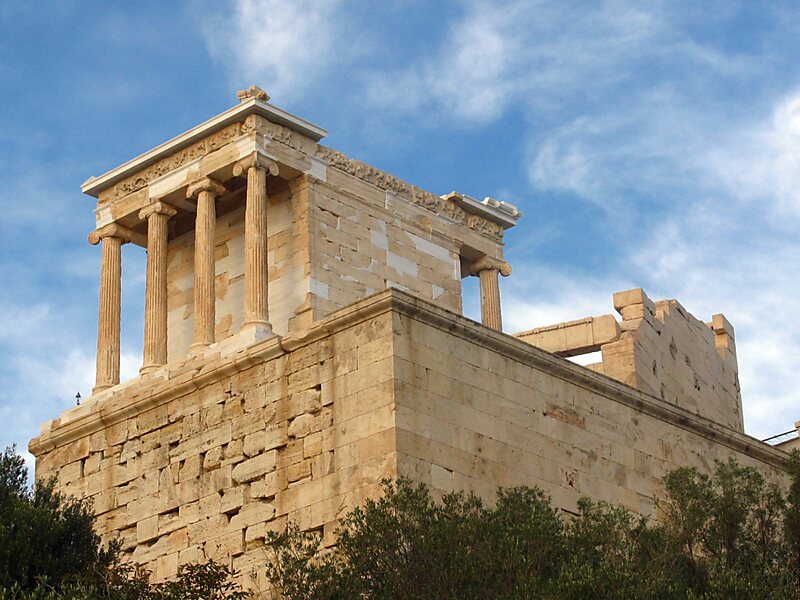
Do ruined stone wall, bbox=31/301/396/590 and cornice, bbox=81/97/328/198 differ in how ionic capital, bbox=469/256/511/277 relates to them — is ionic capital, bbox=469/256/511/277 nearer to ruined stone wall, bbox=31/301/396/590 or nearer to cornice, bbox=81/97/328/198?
cornice, bbox=81/97/328/198

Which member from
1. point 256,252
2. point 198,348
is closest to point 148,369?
point 198,348

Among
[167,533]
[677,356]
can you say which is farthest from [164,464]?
[677,356]

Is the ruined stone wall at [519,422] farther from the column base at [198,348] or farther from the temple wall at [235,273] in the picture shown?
the column base at [198,348]

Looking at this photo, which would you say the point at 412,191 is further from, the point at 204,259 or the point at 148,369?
the point at 148,369

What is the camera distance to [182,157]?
97.9ft

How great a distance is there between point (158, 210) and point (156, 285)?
1.21 metres

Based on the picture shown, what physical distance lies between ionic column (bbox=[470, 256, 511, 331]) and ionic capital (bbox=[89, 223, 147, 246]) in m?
5.42

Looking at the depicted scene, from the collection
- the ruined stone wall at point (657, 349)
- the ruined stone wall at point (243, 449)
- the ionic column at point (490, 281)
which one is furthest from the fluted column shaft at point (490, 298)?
the ruined stone wall at point (243, 449)

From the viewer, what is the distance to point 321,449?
2120 centimetres

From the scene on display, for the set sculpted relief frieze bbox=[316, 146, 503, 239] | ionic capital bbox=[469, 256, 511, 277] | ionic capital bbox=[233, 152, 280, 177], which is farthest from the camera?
ionic capital bbox=[469, 256, 511, 277]

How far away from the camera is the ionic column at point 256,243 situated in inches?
1090

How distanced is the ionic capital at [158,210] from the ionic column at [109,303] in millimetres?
794

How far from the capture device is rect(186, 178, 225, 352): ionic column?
2797 cm

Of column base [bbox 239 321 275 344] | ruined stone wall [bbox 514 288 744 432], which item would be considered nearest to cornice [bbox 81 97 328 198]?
column base [bbox 239 321 275 344]
